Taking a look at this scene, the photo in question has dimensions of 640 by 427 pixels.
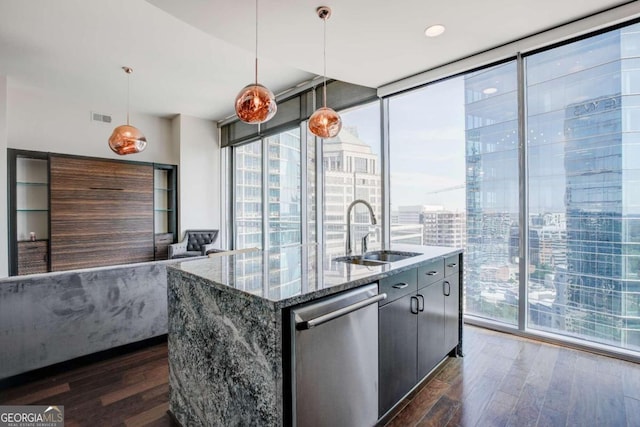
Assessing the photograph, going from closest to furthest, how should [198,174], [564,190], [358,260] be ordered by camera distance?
[358,260] < [564,190] < [198,174]

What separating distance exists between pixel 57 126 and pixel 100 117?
674 millimetres

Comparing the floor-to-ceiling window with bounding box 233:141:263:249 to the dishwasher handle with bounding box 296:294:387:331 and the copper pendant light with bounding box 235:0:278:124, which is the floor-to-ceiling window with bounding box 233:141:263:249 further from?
the dishwasher handle with bounding box 296:294:387:331

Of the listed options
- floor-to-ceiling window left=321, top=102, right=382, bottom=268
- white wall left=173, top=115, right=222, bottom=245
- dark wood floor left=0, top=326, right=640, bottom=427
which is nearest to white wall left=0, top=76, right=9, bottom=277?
white wall left=173, top=115, right=222, bottom=245

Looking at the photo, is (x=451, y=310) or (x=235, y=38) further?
(x=235, y=38)

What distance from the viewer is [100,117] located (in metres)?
5.64

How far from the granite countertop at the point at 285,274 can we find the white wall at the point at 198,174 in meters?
4.55

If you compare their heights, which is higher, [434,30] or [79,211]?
[434,30]

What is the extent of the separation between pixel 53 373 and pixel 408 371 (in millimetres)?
2674

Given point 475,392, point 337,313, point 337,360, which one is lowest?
point 475,392

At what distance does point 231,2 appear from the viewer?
2.36 m

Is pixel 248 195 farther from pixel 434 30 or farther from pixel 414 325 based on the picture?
pixel 414 325

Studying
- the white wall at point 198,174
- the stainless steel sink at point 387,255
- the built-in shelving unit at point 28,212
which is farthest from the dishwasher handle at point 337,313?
the white wall at point 198,174

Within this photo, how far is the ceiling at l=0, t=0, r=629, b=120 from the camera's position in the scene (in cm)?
246

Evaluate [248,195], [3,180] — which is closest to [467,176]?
[248,195]
